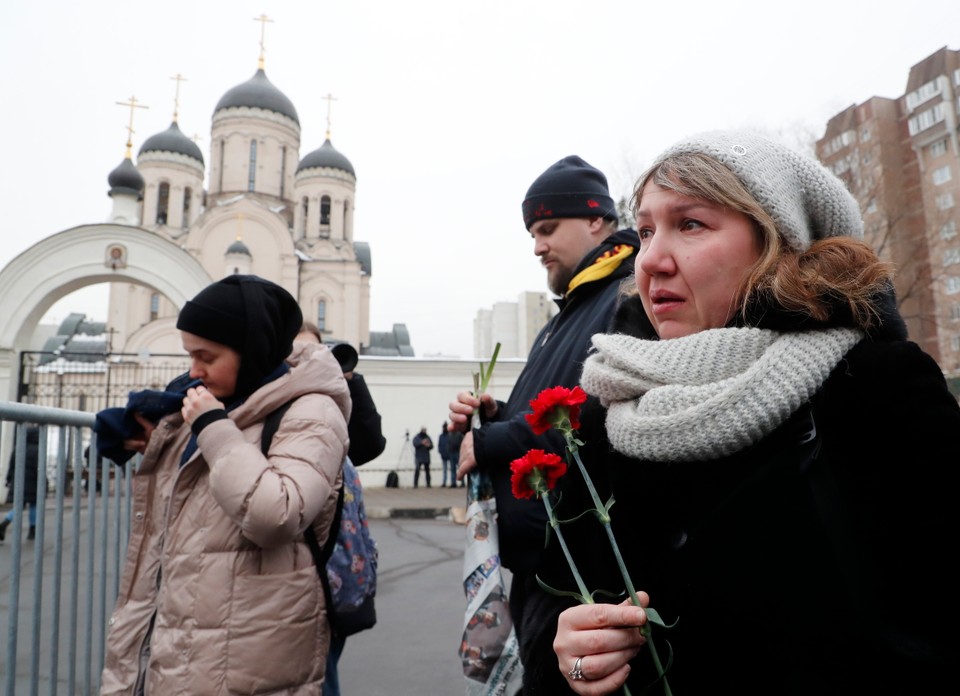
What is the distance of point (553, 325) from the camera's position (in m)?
2.39

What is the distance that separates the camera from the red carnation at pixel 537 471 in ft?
3.32

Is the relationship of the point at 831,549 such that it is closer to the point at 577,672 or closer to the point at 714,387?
the point at 714,387

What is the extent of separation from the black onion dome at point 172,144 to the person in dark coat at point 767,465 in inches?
1536

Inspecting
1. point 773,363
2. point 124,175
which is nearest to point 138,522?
point 773,363

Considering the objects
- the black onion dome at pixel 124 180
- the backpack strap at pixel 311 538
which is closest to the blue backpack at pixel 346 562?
the backpack strap at pixel 311 538

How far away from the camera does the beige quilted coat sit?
1759 millimetres

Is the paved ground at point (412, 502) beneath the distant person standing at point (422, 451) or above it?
beneath

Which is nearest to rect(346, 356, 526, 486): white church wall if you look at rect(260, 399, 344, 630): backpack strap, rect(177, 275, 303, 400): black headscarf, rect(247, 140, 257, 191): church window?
rect(177, 275, 303, 400): black headscarf

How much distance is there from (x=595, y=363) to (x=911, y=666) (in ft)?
2.01

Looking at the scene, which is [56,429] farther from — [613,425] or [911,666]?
[911,666]

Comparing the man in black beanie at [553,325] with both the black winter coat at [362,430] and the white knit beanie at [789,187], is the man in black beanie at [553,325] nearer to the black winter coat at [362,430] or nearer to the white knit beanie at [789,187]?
the white knit beanie at [789,187]

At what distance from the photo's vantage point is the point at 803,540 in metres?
0.88

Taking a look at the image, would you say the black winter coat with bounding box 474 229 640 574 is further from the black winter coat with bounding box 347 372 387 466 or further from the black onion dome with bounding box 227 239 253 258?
the black onion dome with bounding box 227 239 253 258

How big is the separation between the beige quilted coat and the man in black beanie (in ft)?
1.63
